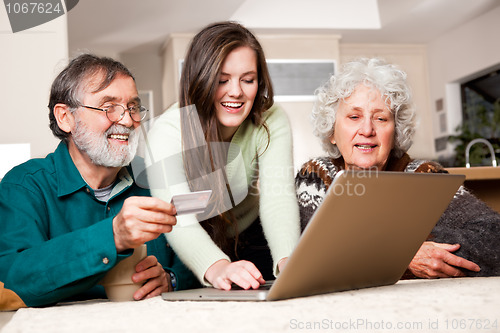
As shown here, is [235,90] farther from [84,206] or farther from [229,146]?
[84,206]

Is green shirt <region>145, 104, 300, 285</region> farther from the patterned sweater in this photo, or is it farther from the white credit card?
the white credit card

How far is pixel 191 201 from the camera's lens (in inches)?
37.4

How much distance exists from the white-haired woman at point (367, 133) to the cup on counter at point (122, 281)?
839 mm

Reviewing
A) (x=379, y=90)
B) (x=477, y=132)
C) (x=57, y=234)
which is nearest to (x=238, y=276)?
(x=57, y=234)

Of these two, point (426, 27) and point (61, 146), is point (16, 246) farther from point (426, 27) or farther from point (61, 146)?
point (426, 27)

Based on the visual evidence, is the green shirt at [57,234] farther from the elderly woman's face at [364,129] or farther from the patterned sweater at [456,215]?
the elderly woman's face at [364,129]

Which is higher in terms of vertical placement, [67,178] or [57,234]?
[67,178]

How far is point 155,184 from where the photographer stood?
4.87ft

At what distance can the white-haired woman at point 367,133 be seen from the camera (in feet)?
5.96

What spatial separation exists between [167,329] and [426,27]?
7791 mm

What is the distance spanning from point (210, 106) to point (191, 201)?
691 mm

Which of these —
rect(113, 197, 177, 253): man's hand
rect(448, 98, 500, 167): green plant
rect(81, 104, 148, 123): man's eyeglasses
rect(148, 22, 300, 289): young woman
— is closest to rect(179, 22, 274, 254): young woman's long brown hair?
rect(148, 22, 300, 289): young woman

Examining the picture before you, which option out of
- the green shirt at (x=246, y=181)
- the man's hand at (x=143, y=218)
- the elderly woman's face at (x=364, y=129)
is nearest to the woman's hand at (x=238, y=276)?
the green shirt at (x=246, y=181)

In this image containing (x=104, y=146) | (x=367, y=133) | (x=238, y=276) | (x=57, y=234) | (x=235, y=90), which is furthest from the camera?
(x=367, y=133)
